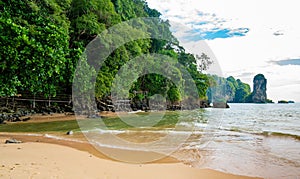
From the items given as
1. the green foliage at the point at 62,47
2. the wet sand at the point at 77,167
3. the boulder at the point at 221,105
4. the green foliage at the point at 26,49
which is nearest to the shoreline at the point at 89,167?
the wet sand at the point at 77,167

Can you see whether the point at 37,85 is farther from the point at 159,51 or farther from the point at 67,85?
the point at 159,51

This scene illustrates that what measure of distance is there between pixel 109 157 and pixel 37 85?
7.40m

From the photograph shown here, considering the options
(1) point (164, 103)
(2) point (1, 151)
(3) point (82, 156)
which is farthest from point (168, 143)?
(1) point (164, 103)

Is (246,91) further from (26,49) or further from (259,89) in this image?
(26,49)

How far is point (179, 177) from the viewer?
15.5 feet

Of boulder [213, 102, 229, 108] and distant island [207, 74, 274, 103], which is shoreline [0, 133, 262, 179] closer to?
boulder [213, 102, 229, 108]

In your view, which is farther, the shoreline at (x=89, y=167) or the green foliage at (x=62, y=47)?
the green foliage at (x=62, y=47)

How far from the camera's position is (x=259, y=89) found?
305 feet

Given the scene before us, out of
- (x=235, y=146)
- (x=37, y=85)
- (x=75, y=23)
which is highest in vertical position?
(x=75, y=23)

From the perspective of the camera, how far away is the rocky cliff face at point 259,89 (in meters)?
90.7

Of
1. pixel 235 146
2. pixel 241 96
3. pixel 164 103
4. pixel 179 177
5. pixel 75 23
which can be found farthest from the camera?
pixel 241 96

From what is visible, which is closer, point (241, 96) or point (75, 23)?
point (75, 23)

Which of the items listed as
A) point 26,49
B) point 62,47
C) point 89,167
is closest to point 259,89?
point 62,47

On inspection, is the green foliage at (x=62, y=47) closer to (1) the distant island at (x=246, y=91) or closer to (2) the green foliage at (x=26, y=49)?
(2) the green foliage at (x=26, y=49)
